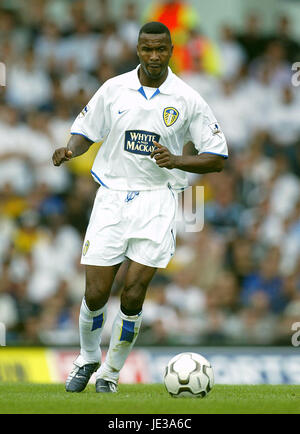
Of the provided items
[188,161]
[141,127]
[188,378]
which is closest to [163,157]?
[188,161]

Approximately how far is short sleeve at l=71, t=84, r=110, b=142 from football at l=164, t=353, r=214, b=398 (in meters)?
2.13

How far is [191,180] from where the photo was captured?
1479 cm

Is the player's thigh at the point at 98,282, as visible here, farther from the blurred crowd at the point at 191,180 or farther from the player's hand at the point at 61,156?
the blurred crowd at the point at 191,180

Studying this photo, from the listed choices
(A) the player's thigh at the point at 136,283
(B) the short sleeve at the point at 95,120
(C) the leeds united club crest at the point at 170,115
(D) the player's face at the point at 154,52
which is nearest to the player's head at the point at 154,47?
(D) the player's face at the point at 154,52

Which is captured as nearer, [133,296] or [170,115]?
[133,296]

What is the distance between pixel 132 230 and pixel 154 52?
1.52 metres

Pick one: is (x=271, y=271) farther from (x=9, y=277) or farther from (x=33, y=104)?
(x=33, y=104)

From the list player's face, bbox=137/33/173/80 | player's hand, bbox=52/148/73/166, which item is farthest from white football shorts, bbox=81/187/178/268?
player's face, bbox=137/33/173/80

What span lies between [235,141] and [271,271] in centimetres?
284

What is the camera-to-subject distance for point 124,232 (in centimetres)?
768

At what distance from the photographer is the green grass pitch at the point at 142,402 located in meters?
6.71

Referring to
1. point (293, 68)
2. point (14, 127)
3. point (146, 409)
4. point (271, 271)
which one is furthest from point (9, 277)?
point (146, 409)

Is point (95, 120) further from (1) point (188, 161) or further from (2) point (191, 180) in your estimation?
(2) point (191, 180)

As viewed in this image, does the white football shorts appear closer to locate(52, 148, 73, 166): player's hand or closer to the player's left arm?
the player's left arm
